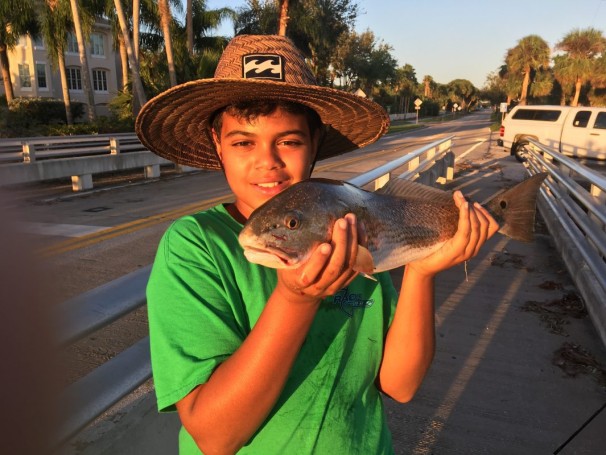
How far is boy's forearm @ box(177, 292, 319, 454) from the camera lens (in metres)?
1.15

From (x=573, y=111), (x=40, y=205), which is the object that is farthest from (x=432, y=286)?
(x=573, y=111)

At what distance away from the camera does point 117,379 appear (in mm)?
1498

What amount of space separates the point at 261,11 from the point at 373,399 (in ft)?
133

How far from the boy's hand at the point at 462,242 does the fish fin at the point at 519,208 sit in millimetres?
258

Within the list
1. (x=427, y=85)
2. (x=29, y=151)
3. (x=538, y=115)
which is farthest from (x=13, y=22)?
(x=427, y=85)

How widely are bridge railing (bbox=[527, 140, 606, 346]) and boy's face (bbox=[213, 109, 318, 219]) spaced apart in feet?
11.1

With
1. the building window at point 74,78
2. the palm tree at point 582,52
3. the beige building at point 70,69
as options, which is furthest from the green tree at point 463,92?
the building window at point 74,78

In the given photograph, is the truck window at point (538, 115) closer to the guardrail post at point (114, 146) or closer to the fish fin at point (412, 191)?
the guardrail post at point (114, 146)

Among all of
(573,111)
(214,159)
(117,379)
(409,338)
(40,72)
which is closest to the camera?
(117,379)

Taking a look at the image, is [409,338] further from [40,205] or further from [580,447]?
[40,205]

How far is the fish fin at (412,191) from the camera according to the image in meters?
1.61

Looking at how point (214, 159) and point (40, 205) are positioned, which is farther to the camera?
point (40, 205)

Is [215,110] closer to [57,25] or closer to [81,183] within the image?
[81,183]

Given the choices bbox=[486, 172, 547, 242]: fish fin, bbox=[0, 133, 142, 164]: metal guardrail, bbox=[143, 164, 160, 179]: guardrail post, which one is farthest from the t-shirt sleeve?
bbox=[143, 164, 160, 179]: guardrail post
